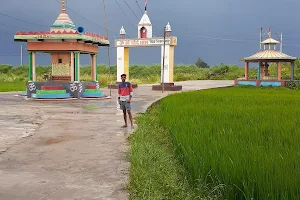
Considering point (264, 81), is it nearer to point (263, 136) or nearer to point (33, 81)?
point (33, 81)

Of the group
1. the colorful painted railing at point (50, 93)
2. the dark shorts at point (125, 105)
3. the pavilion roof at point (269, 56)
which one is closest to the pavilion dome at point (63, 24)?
the colorful painted railing at point (50, 93)

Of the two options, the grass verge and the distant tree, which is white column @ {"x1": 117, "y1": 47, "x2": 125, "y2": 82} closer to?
the grass verge

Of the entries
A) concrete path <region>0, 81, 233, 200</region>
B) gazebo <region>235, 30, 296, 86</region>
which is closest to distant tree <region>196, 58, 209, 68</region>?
gazebo <region>235, 30, 296, 86</region>

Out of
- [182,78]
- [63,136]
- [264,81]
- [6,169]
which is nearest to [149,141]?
[63,136]

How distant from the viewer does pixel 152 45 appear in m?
25.3

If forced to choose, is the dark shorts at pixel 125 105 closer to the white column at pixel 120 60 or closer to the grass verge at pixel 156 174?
the grass verge at pixel 156 174

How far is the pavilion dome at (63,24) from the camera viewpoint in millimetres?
17775

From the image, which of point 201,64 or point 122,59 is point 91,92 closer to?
point 122,59

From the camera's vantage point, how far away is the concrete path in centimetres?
425

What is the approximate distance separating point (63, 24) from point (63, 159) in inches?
517

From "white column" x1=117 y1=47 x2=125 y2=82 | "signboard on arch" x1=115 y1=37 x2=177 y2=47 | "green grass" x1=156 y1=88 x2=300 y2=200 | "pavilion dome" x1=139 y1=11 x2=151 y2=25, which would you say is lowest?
"green grass" x1=156 y1=88 x2=300 y2=200

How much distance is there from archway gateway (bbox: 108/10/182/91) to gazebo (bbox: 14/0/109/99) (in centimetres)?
660

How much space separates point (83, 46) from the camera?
18016 millimetres

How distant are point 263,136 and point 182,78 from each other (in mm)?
37796
